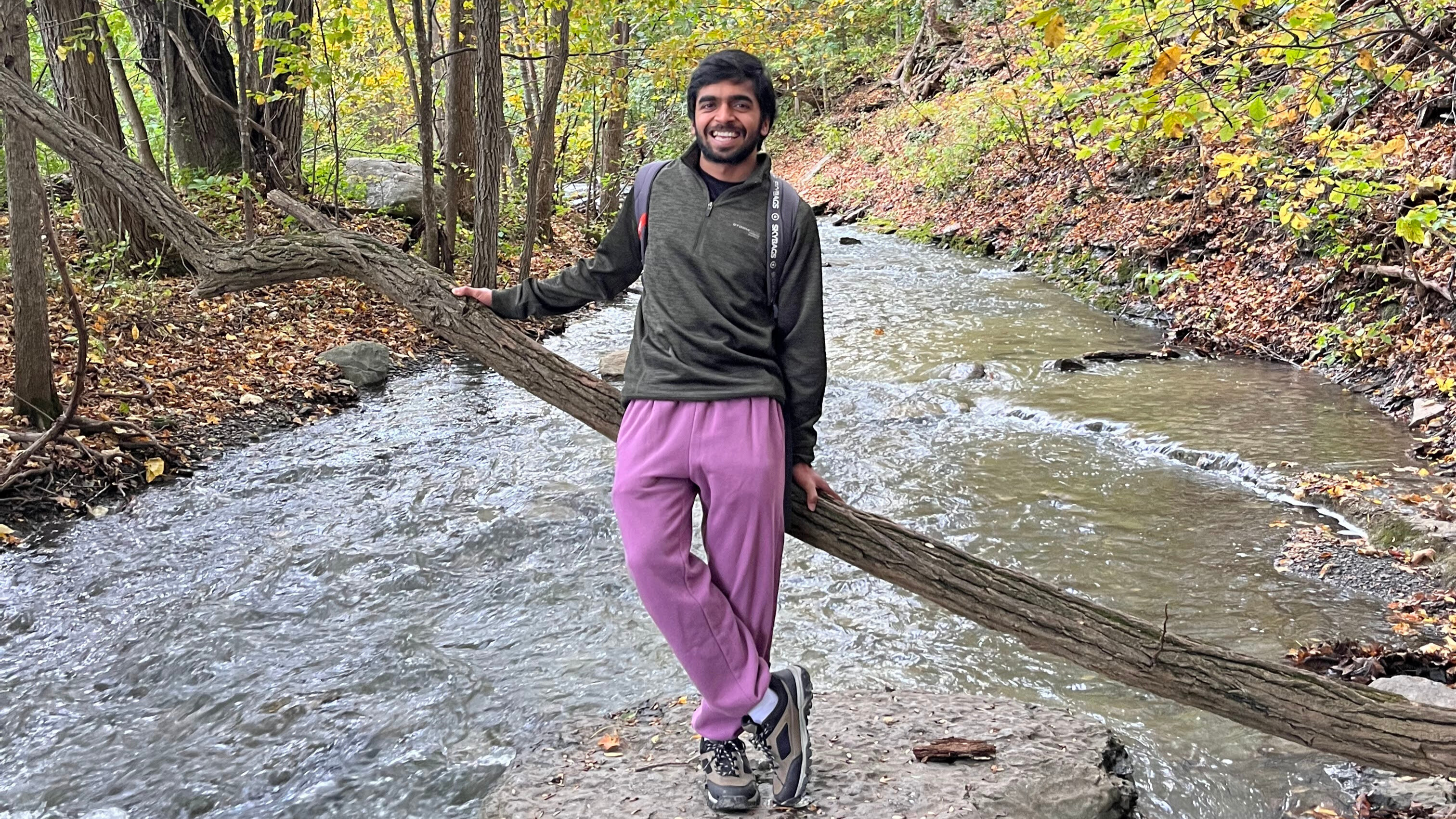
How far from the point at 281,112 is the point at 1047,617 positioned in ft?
36.3

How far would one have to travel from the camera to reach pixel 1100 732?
354cm

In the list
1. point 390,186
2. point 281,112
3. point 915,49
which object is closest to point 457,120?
point 281,112

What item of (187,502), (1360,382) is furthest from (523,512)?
(1360,382)

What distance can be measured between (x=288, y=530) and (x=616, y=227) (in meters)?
3.84

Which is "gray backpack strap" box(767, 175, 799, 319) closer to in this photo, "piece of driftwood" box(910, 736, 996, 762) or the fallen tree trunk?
the fallen tree trunk

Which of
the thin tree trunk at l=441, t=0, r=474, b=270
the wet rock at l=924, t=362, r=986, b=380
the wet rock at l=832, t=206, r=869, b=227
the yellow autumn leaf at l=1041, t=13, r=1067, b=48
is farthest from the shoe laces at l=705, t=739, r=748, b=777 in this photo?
the wet rock at l=832, t=206, r=869, b=227

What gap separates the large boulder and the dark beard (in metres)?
10.7

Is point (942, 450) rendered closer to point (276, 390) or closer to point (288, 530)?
point (288, 530)

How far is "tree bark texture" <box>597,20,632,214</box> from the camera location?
48.0ft

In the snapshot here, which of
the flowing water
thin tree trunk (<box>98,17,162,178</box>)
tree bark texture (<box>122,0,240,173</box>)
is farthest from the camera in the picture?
tree bark texture (<box>122,0,240,173</box>)

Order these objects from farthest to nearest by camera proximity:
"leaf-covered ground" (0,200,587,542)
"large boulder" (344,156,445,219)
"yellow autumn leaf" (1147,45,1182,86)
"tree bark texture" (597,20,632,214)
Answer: "tree bark texture" (597,20,632,214) → "large boulder" (344,156,445,219) → "leaf-covered ground" (0,200,587,542) → "yellow autumn leaf" (1147,45,1182,86)

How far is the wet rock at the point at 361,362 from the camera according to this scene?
8.76 meters

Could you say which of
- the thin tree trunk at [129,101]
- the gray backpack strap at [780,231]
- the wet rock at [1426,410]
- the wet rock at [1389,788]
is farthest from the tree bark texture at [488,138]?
the wet rock at [1389,788]

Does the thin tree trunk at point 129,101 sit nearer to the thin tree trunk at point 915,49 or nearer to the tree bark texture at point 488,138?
the tree bark texture at point 488,138
